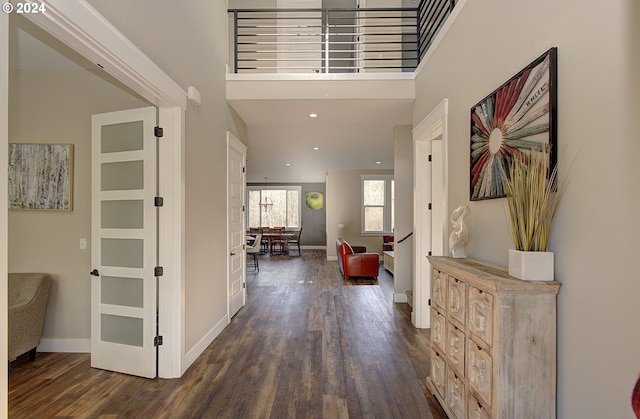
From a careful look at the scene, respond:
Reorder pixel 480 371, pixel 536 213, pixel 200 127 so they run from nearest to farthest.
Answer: pixel 536 213, pixel 480 371, pixel 200 127

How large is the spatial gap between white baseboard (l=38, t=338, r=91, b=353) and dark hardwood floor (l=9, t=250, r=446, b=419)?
7cm

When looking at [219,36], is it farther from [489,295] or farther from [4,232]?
[489,295]

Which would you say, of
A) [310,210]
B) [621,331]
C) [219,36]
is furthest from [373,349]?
[310,210]

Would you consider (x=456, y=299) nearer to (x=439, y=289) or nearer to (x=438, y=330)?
(x=439, y=289)

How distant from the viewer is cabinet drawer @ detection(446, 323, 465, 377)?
174 centimetres

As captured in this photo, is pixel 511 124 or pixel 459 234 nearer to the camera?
pixel 511 124

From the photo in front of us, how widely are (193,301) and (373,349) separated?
183 cm

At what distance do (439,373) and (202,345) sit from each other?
7.18 feet

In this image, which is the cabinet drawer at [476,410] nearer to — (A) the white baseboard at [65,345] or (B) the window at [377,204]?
(A) the white baseboard at [65,345]

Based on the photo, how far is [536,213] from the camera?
53.6 inches

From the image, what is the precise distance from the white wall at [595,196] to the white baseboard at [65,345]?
3.81 meters

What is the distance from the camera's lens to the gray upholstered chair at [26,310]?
2568mm

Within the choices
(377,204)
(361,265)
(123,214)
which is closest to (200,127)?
(123,214)

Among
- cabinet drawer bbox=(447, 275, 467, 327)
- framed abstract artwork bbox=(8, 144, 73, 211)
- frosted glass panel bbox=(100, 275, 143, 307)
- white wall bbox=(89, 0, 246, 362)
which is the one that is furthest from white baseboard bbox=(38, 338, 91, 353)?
cabinet drawer bbox=(447, 275, 467, 327)
